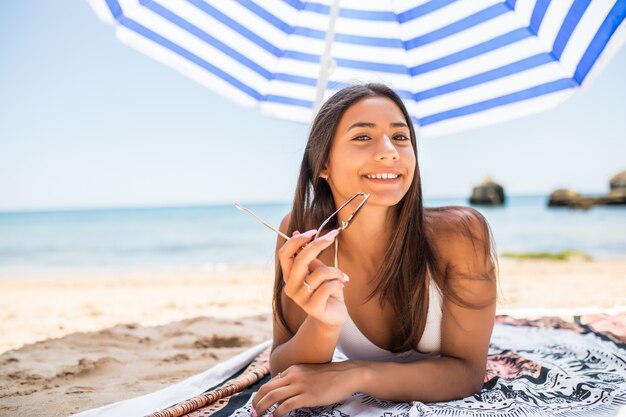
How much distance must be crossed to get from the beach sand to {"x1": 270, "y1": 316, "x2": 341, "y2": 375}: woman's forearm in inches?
46.0

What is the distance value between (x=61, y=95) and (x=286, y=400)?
4255cm

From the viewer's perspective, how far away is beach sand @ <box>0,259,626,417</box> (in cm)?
280

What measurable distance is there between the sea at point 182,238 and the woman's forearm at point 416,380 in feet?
41.9

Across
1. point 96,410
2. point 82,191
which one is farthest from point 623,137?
point 96,410

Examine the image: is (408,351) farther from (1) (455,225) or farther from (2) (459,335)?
(1) (455,225)

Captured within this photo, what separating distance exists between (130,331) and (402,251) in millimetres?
2879

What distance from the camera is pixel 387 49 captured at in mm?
3539

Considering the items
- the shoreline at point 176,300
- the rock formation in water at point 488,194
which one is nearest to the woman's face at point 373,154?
the shoreline at point 176,300

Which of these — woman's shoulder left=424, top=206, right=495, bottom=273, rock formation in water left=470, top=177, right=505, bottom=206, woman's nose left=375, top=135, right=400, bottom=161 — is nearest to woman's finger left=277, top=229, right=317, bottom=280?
woman's nose left=375, top=135, right=400, bottom=161

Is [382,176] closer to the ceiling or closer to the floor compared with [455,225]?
closer to the ceiling

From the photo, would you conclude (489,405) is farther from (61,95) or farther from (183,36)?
(61,95)

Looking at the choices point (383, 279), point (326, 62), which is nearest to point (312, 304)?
point (383, 279)

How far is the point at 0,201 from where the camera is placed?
128 feet

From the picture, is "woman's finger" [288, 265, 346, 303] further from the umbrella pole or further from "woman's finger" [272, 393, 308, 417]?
the umbrella pole
